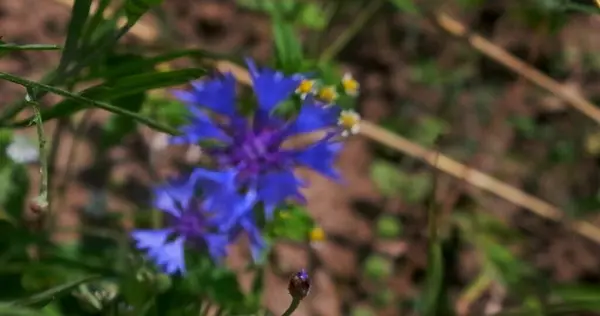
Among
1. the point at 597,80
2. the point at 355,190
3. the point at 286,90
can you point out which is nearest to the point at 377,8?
the point at 355,190

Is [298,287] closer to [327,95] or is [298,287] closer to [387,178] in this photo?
[327,95]

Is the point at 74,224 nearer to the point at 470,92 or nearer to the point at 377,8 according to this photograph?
the point at 377,8

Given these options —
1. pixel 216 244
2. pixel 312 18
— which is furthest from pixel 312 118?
pixel 312 18

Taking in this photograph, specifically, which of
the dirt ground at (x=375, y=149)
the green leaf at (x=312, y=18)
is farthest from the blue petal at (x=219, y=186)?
the dirt ground at (x=375, y=149)

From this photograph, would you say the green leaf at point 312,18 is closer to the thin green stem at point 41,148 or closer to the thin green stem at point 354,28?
the thin green stem at point 354,28

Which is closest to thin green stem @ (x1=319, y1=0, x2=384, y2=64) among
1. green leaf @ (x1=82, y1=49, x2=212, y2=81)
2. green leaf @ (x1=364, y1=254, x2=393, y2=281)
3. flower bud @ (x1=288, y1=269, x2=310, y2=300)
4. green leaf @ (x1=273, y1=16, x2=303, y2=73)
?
green leaf @ (x1=273, y1=16, x2=303, y2=73)

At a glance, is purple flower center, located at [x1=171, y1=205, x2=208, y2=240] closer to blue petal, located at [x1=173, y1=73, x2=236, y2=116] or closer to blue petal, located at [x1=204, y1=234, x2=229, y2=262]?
blue petal, located at [x1=204, y1=234, x2=229, y2=262]

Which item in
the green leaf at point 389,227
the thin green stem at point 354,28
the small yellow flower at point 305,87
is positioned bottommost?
the green leaf at point 389,227
